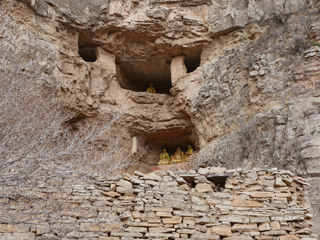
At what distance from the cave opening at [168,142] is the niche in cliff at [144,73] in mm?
3155

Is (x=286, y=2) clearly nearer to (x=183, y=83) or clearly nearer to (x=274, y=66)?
(x=274, y=66)

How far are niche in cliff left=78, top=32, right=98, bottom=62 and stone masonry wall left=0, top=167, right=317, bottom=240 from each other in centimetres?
1113

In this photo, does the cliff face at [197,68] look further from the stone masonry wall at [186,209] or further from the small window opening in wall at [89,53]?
the stone masonry wall at [186,209]

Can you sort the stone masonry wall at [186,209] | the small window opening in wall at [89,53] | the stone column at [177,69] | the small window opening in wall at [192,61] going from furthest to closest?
the small window opening in wall at [192,61] → the small window opening in wall at [89,53] → the stone column at [177,69] → the stone masonry wall at [186,209]

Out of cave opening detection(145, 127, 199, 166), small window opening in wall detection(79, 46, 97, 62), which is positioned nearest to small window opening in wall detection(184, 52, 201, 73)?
cave opening detection(145, 127, 199, 166)

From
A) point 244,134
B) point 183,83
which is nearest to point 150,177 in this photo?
point 244,134

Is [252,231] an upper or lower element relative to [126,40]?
lower

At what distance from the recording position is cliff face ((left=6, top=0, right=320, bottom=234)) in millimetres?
12422

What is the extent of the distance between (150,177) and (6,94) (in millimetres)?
2849

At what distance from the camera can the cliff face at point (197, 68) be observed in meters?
12.4

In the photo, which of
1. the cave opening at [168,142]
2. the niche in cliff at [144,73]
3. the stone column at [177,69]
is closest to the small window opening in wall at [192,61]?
the stone column at [177,69]

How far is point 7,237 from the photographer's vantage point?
5926 millimetres

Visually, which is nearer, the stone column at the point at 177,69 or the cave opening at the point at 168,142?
the stone column at the point at 177,69

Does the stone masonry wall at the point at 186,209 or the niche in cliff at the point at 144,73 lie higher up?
the niche in cliff at the point at 144,73
